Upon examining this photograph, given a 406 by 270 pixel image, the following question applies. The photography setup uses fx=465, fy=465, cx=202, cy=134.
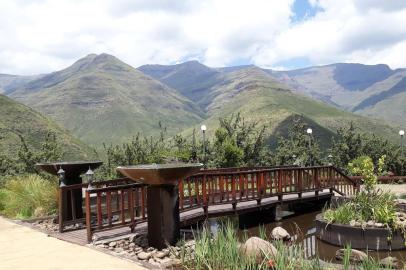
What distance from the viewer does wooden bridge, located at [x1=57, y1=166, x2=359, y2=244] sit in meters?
9.91

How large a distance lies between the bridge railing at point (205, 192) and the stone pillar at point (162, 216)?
1.24 metres

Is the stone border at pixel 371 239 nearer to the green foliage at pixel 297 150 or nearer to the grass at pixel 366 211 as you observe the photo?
the grass at pixel 366 211

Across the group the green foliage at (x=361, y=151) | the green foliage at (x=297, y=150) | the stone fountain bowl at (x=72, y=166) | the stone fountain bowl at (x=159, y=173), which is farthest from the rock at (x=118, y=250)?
the green foliage at (x=361, y=151)

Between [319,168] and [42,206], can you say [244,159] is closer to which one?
[319,168]

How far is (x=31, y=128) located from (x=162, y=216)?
107917mm

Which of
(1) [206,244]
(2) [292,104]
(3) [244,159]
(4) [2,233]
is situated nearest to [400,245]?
(1) [206,244]

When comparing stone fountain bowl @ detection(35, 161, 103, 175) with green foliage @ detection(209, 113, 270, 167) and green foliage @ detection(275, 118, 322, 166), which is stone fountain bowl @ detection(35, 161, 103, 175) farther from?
green foliage @ detection(275, 118, 322, 166)

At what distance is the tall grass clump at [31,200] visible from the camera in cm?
1312

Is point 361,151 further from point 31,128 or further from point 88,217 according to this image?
point 31,128

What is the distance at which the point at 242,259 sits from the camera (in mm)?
6477

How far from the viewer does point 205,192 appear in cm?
1272

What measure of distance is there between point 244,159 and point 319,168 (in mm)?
12573

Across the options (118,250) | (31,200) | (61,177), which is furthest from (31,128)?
(118,250)

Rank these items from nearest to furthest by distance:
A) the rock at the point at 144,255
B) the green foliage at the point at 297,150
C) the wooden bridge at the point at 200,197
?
1. the rock at the point at 144,255
2. the wooden bridge at the point at 200,197
3. the green foliage at the point at 297,150
